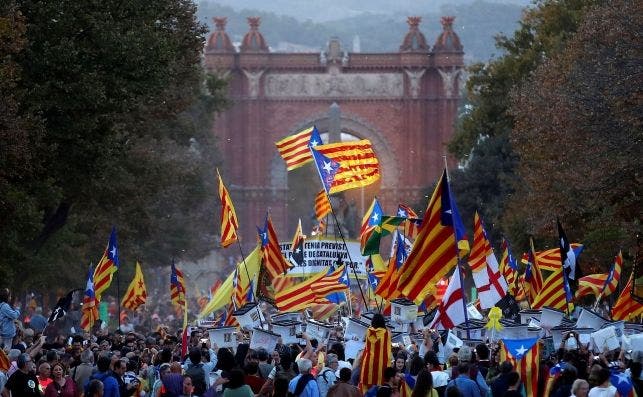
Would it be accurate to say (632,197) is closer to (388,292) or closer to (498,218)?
(388,292)

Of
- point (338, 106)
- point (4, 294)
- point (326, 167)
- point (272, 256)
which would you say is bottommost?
point (4, 294)

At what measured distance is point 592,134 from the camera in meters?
37.5

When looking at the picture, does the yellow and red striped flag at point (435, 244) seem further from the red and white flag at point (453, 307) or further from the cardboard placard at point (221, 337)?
the cardboard placard at point (221, 337)

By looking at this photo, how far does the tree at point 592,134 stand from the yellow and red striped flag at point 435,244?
44.4ft

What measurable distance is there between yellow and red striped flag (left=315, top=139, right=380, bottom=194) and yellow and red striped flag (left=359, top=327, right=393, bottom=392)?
11260mm

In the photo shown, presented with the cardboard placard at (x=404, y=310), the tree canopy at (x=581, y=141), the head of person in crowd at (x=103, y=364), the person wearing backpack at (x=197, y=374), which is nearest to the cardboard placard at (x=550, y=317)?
the cardboard placard at (x=404, y=310)

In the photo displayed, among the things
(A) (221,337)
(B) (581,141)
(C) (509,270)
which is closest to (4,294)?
(A) (221,337)

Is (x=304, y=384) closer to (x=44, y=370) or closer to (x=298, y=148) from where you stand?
(x=44, y=370)

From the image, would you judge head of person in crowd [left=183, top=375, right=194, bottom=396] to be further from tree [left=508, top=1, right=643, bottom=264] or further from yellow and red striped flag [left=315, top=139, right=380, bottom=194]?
tree [left=508, top=1, right=643, bottom=264]

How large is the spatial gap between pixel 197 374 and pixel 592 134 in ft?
60.8

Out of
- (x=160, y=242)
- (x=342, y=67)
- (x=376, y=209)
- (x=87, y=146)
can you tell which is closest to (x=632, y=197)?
Answer: (x=376, y=209)

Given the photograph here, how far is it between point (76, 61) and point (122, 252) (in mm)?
19128

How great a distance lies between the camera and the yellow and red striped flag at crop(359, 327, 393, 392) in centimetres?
1967

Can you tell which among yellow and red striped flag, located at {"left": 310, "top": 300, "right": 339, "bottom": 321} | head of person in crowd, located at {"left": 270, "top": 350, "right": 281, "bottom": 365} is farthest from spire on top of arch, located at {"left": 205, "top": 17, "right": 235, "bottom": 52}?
head of person in crowd, located at {"left": 270, "top": 350, "right": 281, "bottom": 365}
